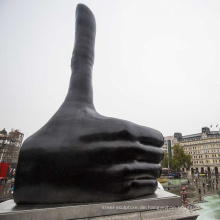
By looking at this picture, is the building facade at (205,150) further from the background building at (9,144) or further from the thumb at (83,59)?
the thumb at (83,59)

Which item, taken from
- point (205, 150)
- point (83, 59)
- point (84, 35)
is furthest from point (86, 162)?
point (205, 150)

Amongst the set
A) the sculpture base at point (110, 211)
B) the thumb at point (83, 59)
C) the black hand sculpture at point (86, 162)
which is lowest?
the sculpture base at point (110, 211)

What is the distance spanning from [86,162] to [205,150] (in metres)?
82.1

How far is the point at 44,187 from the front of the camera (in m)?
3.93

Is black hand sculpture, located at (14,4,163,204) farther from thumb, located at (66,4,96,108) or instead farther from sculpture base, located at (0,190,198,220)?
thumb, located at (66,4,96,108)

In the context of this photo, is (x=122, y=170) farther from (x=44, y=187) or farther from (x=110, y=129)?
(x=44, y=187)

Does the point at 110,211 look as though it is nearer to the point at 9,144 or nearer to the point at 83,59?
the point at 83,59

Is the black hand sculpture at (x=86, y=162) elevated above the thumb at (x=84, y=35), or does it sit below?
below

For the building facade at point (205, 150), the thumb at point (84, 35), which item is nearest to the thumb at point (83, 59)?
the thumb at point (84, 35)

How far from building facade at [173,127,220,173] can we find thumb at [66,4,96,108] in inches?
3121

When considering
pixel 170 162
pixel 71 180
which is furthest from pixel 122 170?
pixel 170 162

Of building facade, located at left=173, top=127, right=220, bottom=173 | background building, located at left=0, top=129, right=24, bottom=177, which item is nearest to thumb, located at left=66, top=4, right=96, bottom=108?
background building, located at left=0, top=129, right=24, bottom=177

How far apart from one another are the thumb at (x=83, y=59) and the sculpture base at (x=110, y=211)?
2.75 metres

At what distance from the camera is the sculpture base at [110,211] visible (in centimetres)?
325
